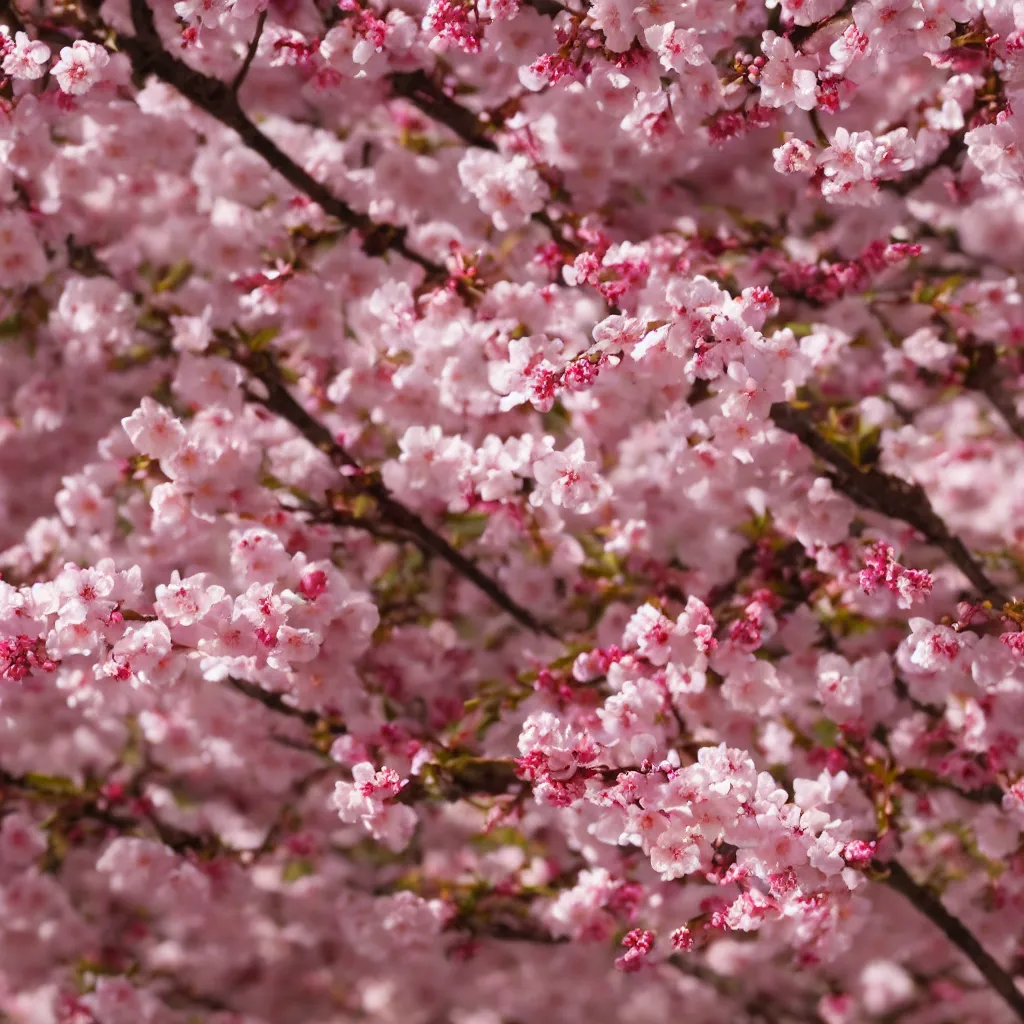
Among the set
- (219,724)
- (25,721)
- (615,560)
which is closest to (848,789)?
(615,560)

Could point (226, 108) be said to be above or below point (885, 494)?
above

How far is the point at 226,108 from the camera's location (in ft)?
10.4

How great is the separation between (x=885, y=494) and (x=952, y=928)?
4.20ft

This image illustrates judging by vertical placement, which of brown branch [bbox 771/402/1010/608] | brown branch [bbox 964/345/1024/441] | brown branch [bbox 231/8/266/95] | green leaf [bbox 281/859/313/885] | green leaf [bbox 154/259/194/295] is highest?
green leaf [bbox 154/259/194/295]

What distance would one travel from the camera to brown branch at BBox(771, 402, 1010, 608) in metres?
3.16

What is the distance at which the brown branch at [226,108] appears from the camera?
3.09 m

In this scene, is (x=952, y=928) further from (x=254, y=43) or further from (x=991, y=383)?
(x=254, y=43)

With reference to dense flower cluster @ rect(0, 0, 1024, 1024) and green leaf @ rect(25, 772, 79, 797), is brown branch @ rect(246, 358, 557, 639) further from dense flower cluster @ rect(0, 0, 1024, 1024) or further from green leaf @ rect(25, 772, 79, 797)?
green leaf @ rect(25, 772, 79, 797)

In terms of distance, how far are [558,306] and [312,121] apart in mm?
1612

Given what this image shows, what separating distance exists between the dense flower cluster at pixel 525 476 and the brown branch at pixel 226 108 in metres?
0.02

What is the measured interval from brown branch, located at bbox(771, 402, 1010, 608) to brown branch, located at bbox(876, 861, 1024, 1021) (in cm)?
81

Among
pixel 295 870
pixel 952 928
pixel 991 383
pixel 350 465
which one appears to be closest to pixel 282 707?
pixel 350 465

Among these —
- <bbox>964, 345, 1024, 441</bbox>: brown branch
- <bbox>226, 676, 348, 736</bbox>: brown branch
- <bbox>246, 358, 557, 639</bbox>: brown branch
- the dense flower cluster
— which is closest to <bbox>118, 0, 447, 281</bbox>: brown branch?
the dense flower cluster

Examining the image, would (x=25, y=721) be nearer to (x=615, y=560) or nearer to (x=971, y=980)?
(x=615, y=560)
